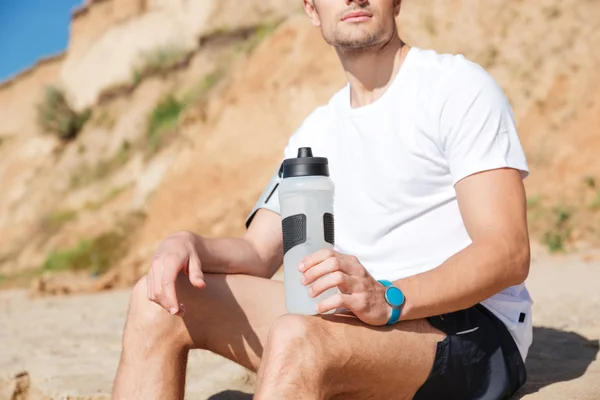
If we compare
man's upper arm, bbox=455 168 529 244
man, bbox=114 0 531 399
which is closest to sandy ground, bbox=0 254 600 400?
man, bbox=114 0 531 399

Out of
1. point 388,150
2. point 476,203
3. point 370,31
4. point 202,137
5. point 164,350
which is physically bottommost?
point 164,350

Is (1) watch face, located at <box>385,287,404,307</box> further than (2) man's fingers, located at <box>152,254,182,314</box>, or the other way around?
(2) man's fingers, located at <box>152,254,182,314</box>

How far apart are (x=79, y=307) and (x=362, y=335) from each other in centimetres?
637

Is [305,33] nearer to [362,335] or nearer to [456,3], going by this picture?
[456,3]

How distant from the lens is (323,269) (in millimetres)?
1738

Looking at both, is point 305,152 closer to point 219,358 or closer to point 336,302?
point 336,302

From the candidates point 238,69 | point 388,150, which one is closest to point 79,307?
point 388,150

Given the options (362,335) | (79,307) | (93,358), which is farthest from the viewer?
Result: (79,307)

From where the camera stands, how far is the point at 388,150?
2.20m

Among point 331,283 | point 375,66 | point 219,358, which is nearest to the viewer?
point 331,283

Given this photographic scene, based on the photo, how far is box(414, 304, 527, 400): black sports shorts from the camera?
2.01 m

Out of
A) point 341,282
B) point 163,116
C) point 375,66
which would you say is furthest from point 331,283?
point 163,116

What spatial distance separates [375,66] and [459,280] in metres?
0.88

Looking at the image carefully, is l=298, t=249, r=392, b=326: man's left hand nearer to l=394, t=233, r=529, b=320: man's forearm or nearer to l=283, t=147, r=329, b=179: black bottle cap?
l=394, t=233, r=529, b=320: man's forearm
